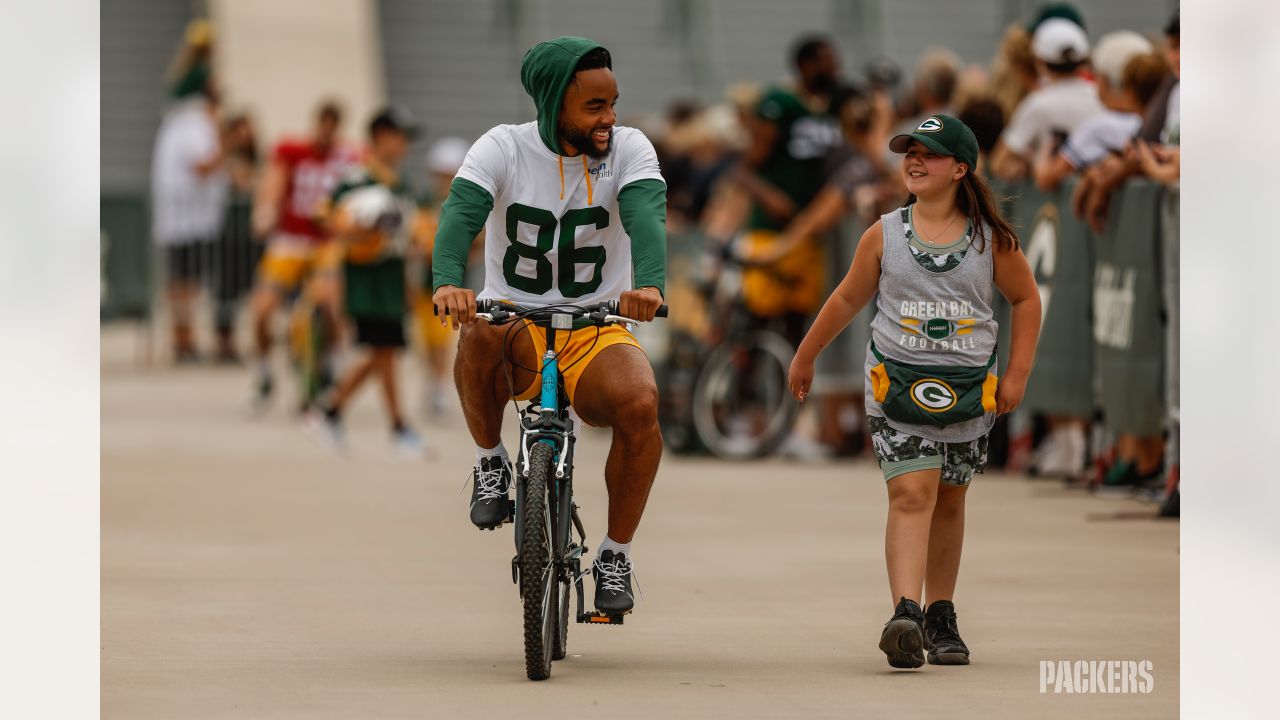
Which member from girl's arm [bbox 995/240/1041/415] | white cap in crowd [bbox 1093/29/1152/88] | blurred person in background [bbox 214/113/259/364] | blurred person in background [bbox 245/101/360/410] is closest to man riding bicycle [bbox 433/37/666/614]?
girl's arm [bbox 995/240/1041/415]

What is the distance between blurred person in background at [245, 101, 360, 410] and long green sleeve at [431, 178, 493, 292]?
1128 centimetres

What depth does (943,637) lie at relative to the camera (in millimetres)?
7484

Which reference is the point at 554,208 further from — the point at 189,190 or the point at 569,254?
the point at 189,190

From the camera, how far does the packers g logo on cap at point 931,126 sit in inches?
286

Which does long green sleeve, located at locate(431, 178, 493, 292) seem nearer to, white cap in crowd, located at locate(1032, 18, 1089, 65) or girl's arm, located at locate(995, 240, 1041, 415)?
girl's arm, located at locate(995, 240, 1041, 415)

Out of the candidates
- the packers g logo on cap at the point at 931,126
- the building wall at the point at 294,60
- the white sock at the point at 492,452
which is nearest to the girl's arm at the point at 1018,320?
the packers g logo on cap at the point at 931,126

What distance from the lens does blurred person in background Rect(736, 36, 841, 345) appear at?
49.9 feet

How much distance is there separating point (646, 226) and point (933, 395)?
3.26 feet
